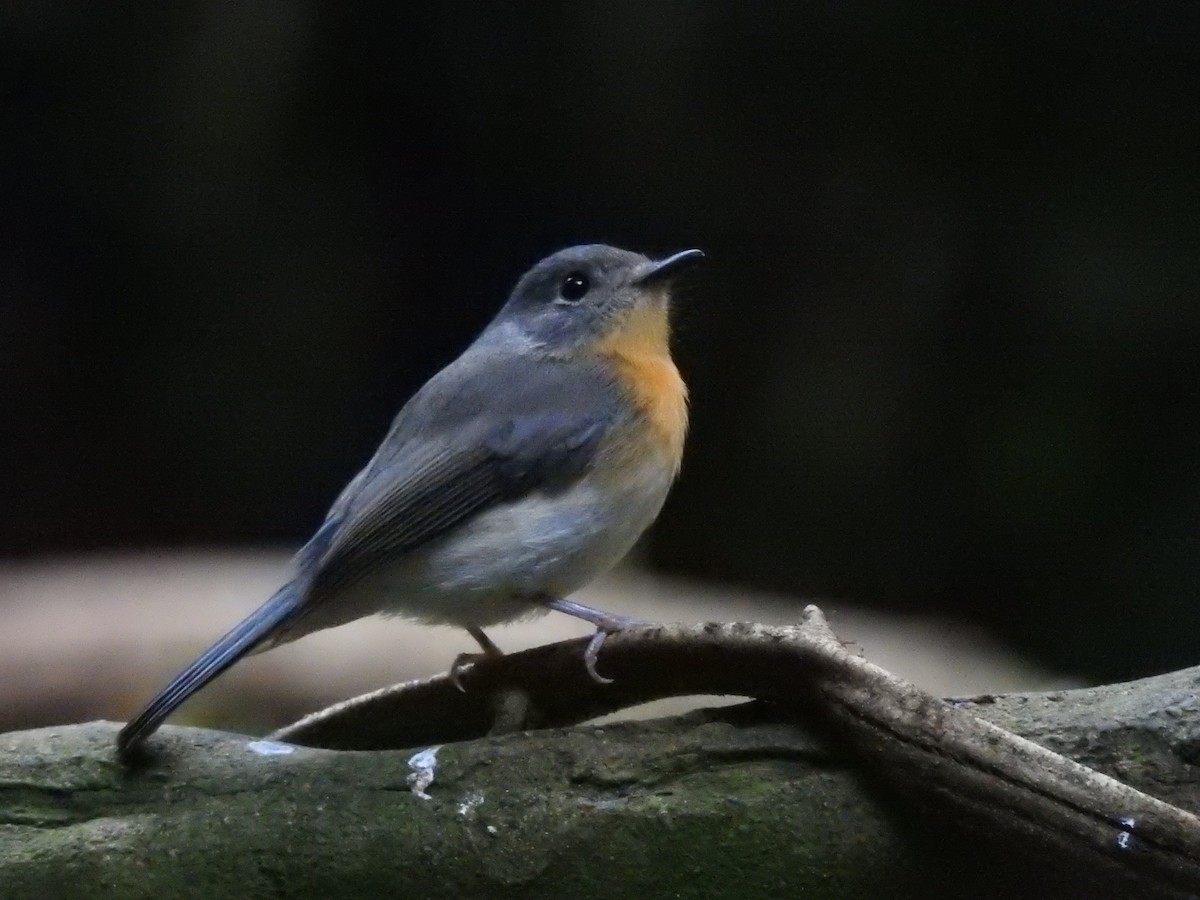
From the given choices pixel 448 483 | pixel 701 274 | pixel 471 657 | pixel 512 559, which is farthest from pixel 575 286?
pixel 701 274

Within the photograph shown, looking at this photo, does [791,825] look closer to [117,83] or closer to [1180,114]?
[1180,114]

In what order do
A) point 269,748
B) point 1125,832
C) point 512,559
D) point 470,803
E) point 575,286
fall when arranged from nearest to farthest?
point 1125,832 < point 470,803 < point 269,748 < point 512,559 < point 575,286

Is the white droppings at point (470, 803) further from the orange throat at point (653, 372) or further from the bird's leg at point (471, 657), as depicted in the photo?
the orange throat at point (653, 372)

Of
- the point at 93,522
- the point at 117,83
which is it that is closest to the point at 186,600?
the point at 93,522

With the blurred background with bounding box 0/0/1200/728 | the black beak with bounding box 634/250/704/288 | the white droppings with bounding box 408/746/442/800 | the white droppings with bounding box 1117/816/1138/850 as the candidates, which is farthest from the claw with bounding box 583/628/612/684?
the blurred background with bounding box 0/0/1200/728

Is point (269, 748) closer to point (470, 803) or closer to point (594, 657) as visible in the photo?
point (470, 803)

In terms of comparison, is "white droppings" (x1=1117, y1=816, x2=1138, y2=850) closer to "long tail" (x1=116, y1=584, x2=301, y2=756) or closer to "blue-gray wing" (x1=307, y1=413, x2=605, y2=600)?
"blue-gray wing" (x1=307, y1=413, x2=605, y2=600)
